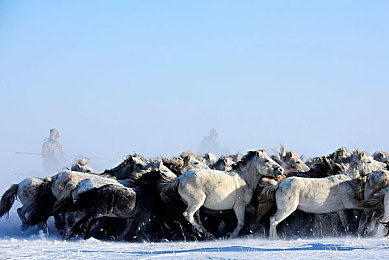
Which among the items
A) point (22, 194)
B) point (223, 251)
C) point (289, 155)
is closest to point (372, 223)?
point (223, 251)

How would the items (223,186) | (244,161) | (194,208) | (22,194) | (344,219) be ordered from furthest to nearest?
(22,194), (244,161), (223,186), (194,208), (344,219)

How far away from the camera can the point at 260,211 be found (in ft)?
36.2

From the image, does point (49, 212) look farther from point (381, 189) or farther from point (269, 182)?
point (381, 189)

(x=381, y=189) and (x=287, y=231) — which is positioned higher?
(x=381, y=189)

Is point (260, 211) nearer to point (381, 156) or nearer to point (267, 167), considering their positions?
point (267, 167)

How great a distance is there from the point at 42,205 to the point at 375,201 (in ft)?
20.3

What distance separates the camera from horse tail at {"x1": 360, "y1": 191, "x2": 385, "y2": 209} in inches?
399

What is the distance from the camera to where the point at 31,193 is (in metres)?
12.9

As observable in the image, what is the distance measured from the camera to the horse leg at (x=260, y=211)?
35.9 ft

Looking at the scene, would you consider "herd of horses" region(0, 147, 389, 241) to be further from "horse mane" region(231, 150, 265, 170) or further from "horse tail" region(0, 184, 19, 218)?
"horse tail" region(0, 184, 19, 218)

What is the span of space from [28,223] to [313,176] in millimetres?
5435

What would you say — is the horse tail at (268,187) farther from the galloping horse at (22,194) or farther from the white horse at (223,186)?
the galloping horse at (22,194)

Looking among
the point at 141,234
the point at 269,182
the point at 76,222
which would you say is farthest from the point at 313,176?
the point at 76,222

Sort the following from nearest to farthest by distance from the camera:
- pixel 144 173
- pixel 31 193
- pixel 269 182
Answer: pixel 269 182, pixel 144 173, pixel 31 193
